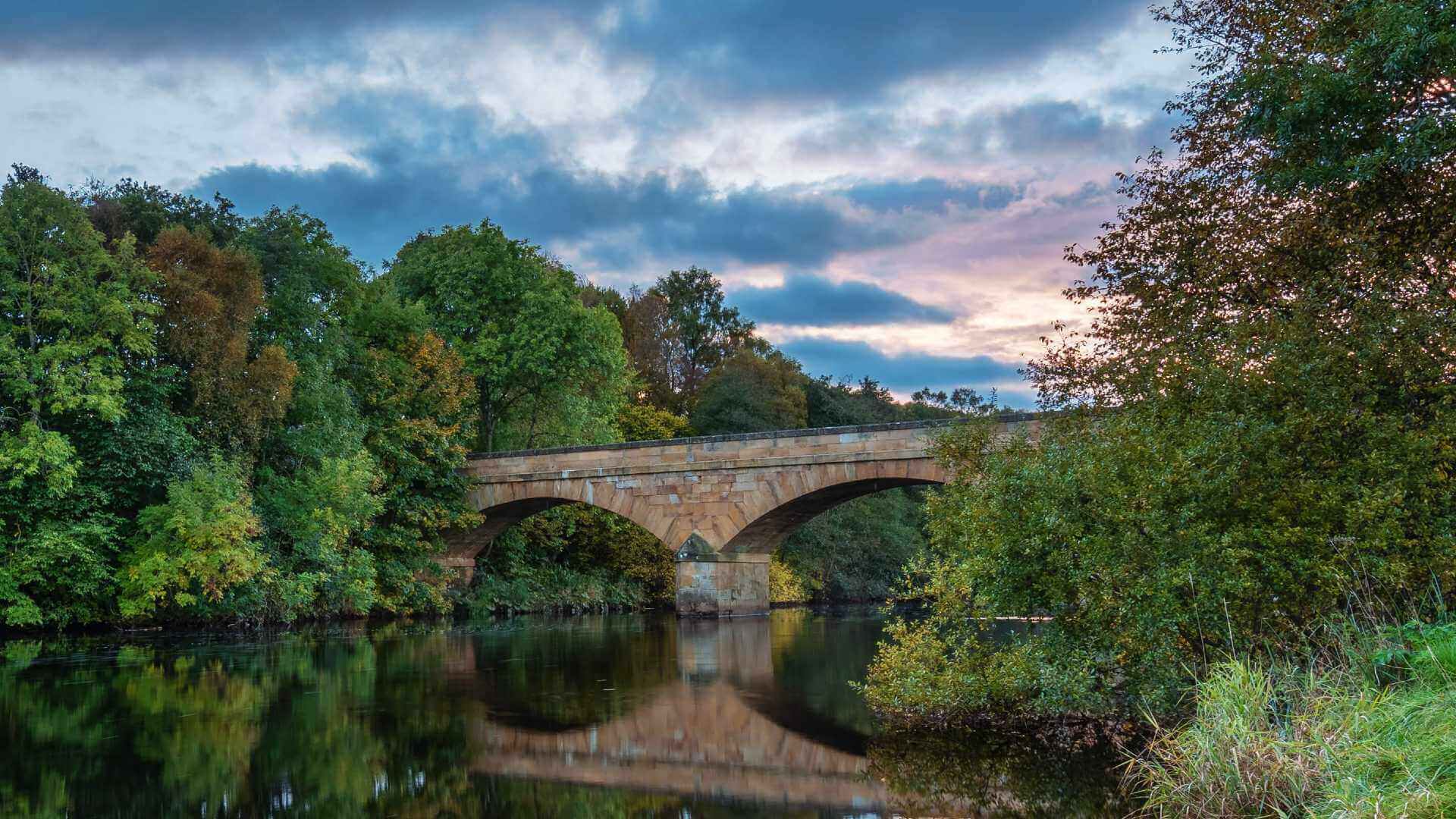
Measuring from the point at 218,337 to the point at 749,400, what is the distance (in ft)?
69.7

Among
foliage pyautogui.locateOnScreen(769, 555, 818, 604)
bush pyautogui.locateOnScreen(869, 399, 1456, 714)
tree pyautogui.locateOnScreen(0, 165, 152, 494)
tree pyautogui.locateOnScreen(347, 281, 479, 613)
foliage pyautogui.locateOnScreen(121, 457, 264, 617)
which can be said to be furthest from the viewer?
foliage pyautogui.locateOnScreen(769, 555, 818, 604)

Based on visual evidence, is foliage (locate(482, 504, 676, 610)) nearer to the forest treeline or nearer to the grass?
the forest treeline

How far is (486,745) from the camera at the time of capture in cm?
800

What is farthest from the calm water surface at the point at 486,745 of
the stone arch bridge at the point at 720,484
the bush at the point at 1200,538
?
the stone arch bridge at the point at 720,484

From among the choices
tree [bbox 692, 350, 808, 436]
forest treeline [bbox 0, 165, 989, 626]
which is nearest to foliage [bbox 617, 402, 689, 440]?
tree [bbox 692, 350, 808, 436]

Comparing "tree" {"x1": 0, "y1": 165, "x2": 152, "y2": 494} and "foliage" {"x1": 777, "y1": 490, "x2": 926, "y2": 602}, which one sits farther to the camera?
"foliage" {"x1": 777, "y1": 490, "x2": 926, "y2": 602}

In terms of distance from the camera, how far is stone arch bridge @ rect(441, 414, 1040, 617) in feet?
71.4

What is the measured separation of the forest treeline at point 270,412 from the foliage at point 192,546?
44 millimetres

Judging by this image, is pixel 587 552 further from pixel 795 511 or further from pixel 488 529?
pixel 795 511

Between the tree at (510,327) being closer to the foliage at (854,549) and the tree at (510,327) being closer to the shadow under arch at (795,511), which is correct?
the shadow under arch at (795,511)

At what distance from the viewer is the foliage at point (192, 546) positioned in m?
17.3

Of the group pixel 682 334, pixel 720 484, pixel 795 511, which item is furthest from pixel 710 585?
pixel 682 334

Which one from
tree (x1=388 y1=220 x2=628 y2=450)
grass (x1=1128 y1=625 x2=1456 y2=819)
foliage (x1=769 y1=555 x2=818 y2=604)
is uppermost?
tree (x1=388 y1=220 x2=628 y2=450)

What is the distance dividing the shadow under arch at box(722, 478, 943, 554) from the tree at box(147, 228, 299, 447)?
9803mm
